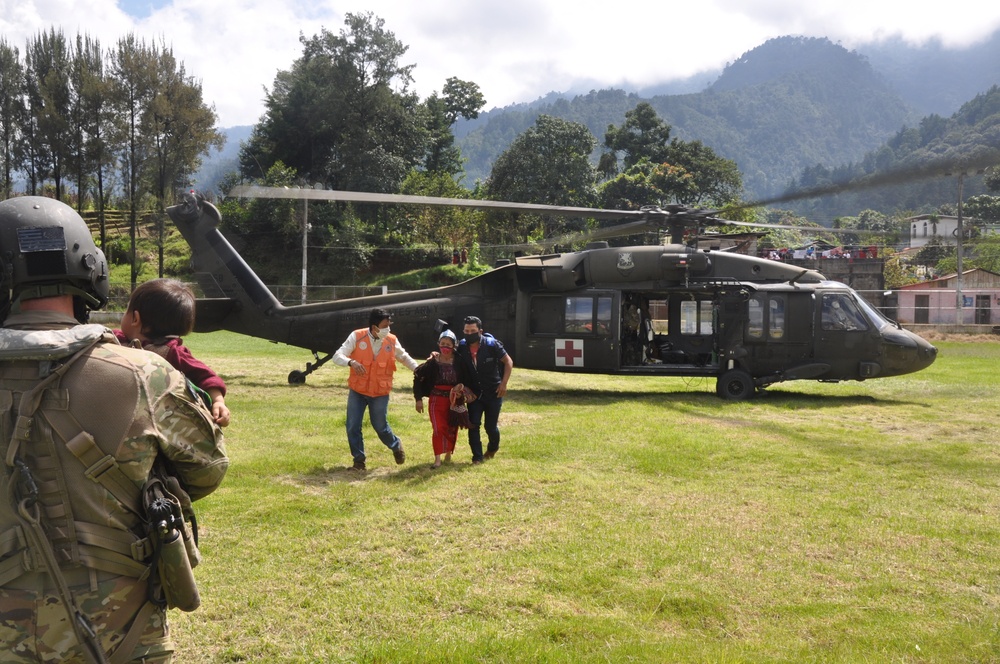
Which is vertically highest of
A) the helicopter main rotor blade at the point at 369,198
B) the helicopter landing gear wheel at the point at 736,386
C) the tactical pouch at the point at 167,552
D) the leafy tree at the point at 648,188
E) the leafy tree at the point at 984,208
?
the leafy tree at the point at 984,208

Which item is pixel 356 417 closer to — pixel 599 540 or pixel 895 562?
pixel 599 540

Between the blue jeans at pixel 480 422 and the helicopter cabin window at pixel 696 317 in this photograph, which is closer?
the blue jeans at pixel 480 422

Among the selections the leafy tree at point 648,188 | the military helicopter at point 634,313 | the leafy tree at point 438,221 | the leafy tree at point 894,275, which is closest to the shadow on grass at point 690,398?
the military helicopter at point 634,313

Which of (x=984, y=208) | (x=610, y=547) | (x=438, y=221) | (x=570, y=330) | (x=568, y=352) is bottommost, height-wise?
(x=610, y=547)

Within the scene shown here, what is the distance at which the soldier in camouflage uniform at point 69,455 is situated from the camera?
2.15 metres

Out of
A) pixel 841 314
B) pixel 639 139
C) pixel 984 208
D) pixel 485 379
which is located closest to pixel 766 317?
pixel 841 314

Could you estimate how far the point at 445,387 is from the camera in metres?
8.09

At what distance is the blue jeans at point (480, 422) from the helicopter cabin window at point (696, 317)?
6.55m

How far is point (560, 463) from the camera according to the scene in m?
8.06

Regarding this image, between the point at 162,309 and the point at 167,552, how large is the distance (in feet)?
3.71

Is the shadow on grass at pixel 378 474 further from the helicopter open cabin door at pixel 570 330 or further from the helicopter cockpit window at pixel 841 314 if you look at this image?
the helicopter cockpit window at pixel 841 314

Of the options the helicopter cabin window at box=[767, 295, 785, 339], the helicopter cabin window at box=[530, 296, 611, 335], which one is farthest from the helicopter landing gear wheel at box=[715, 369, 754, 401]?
the helicopter cabin window at box=[530, 296, 611, 335]

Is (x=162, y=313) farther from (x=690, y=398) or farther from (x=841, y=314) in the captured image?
(x=841, y=314)

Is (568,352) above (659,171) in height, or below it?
below
